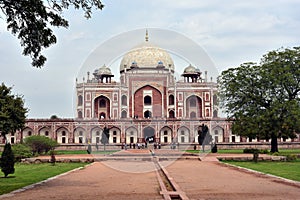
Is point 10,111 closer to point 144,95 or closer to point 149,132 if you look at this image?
point 149,132

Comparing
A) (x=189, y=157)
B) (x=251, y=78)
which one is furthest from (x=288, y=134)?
(x=189, y=157)

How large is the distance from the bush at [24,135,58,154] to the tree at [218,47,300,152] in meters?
11.7

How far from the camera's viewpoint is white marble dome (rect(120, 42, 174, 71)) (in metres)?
48.6

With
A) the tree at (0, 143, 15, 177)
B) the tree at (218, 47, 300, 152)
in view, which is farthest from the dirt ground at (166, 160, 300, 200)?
the tree at (218, 47, 300, 152)

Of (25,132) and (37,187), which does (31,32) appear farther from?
(25,132)

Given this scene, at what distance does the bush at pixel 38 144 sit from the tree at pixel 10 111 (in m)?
1.42

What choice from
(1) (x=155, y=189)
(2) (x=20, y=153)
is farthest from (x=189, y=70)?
(1) (x=155, y=189)

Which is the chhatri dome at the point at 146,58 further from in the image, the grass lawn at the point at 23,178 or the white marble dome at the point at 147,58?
the grass lawn at the point at 23,178

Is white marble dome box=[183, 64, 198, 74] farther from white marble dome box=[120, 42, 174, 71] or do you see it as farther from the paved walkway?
the paved walkway

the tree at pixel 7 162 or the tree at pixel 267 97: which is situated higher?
the tree at pixel 267 97

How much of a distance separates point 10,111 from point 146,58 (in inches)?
1036

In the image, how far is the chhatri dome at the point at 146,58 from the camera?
159 ft

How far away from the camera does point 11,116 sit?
24391mm

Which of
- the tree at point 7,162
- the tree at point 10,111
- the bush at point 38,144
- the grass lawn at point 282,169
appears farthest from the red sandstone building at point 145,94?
the tree at point 7,162
